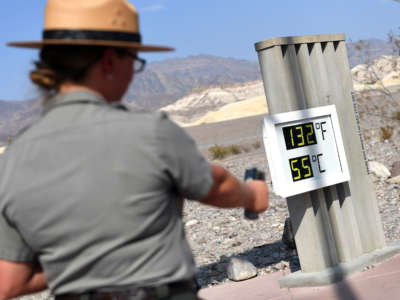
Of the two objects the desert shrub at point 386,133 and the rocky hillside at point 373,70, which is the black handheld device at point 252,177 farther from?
the desert shrub at point 386,133

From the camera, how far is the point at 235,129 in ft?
110

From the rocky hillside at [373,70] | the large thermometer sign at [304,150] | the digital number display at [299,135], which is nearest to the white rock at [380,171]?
the rocky hillside at [373,70]

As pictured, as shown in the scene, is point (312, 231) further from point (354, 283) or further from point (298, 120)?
point (298, 120)

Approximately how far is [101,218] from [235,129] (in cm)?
3214

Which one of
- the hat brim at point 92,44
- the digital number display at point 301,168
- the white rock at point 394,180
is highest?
the hat brim at point 92,44

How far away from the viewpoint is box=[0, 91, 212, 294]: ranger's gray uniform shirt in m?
1.54

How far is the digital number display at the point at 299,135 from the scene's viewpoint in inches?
193

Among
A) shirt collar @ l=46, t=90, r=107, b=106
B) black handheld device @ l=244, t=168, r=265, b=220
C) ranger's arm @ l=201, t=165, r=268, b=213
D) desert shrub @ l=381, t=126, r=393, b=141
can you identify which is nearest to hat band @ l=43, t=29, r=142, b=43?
shirt collar @ l=46, t=90, r=107, b=106

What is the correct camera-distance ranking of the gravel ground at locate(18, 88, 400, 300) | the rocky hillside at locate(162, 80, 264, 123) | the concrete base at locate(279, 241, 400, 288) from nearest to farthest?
the concrete base at locate(279, 241, 400, 288)
the gravel ground at locate(18, 88, 400, 300)
the rocky hillside at locate(162, 80, 264, 123)

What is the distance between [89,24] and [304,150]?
3603 millimetres

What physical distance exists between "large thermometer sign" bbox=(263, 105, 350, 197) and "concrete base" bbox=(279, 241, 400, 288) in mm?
702

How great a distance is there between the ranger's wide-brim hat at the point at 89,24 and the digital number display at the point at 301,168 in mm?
3355

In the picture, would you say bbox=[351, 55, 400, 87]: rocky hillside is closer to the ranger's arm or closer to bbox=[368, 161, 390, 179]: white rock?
bbox=[368, 161, 390, 179]: white rock

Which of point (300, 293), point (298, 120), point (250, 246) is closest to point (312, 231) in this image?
point (300, 293)
